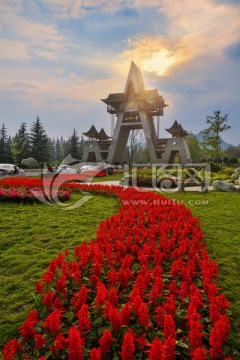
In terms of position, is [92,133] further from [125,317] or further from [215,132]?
[125,317]

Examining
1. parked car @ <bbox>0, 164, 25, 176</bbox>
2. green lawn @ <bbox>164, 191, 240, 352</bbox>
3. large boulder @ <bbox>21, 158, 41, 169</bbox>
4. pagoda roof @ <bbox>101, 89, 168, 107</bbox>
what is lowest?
green lawn @ <bbox>164, 191, 240, 352</bbox>

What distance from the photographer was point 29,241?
22.6 ft

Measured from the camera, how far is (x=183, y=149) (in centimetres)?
4503

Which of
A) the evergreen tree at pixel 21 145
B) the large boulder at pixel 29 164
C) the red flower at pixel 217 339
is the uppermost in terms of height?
the evergreen tree at pixel 21 145

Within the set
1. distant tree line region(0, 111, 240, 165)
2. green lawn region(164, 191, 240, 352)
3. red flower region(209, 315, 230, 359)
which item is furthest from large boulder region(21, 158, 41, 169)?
red flower region(209, 315, 230, 359)

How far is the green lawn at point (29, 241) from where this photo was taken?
402cm

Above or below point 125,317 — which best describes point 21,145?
above

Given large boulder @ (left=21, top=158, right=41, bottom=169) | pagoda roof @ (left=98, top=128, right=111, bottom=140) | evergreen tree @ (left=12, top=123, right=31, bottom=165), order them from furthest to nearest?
1. evergreen tree @ (left=12, top=123, right=31, bottom=165)
2. pagoda roof @ (left=98, top=128, right=111, bottom=140)
3. large boulder @ (left=21, top=158, right=41, bottom=169)

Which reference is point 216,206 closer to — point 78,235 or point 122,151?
point 78,235

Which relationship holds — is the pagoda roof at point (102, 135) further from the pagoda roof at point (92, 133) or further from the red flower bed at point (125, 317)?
the red flower bed at point (125, 317)

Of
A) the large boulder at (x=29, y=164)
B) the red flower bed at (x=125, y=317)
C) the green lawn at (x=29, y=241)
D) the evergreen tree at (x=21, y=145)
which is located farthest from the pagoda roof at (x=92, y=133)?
the red flower bed at (x=125, y=317)

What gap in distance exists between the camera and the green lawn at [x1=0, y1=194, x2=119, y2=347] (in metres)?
4.02

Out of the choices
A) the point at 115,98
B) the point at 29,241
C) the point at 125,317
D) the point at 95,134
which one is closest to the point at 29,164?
the point at 95,134

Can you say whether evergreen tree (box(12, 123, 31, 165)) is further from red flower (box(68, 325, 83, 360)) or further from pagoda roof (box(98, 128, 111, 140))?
red flower (box(68, 325, 83, 360))
